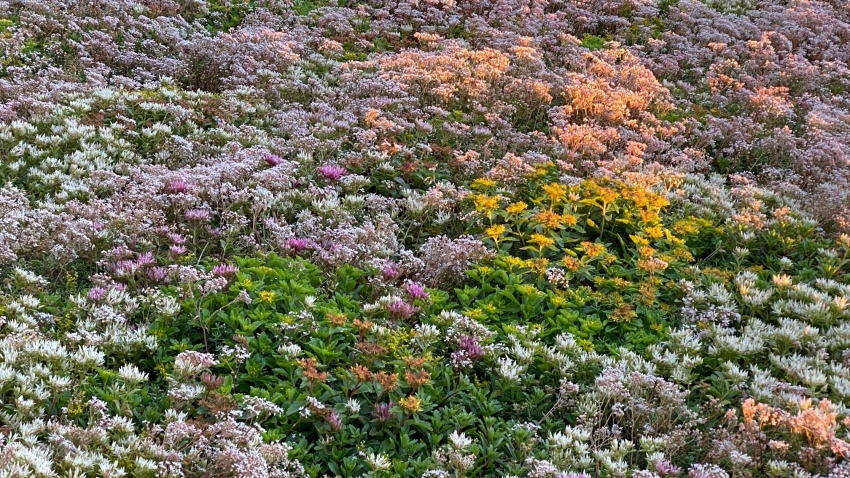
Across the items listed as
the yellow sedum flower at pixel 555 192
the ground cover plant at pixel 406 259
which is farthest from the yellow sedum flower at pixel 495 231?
the yellow sedum flower at pixel 555 192

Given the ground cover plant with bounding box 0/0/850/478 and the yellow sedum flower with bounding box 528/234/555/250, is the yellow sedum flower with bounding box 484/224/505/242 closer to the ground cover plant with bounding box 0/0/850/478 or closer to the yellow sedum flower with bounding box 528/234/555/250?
the ground cover plant with bounding box 0/0/850/478

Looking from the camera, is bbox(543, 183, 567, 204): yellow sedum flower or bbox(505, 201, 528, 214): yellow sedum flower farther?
bbox(543, 183, 567, 204): yellow sedum flower

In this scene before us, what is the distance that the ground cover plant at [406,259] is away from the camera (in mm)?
4602

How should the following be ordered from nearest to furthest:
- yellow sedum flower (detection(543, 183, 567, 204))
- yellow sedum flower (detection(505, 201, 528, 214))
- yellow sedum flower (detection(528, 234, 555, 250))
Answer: yellow sedum flower (detection(528, 234, 555, 250)) → yellow sedum flower (detection(505, 201, 528, 214)) → yellow sedum flower (detection(543, 183, 567, 204))

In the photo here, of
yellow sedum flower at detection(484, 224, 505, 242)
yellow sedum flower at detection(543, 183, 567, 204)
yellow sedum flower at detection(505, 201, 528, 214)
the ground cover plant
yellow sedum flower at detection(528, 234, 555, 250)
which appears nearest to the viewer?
the ground cover plant

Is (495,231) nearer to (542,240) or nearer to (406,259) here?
(542,240)

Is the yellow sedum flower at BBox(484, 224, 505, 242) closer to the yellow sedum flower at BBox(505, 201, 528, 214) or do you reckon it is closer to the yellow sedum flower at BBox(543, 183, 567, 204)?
the yellow sedum flower at BBox(505, 201, 528, 214)

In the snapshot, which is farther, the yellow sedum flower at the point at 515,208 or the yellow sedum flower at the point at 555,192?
the yellow sedum flower at the point at 555,192

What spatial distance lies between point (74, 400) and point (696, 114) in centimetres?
1024

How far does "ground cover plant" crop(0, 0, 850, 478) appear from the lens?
15.1ft

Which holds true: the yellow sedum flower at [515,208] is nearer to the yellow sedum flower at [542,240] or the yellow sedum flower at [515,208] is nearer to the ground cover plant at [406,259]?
the ground cover plant at [406,259]

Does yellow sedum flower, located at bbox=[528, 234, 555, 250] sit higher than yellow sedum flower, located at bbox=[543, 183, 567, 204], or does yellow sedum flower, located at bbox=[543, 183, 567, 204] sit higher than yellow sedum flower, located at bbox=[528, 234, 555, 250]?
yellow sedum flower, located at bbox=[543, 183, 567, 204]

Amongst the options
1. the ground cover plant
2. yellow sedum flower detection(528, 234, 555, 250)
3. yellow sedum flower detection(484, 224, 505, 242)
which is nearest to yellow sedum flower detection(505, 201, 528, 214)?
the ground cover plant

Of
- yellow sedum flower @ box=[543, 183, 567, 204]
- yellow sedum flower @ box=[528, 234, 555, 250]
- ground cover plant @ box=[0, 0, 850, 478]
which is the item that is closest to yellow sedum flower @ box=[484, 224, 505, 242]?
ground cover plant @ box=[0, 0, 850, 478]
